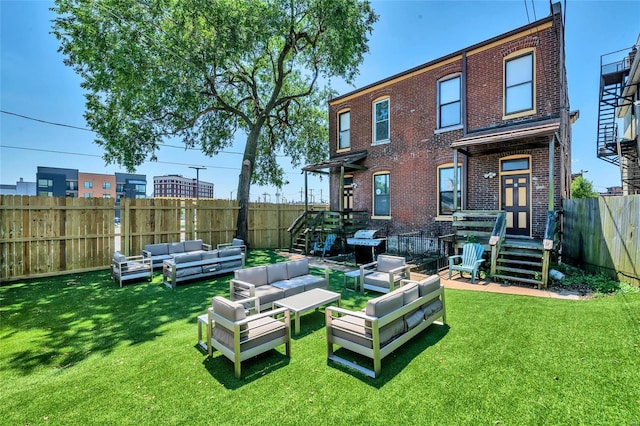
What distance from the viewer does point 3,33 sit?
997 centimetres

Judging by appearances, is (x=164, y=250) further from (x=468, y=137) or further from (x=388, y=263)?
(x=468, y=137)

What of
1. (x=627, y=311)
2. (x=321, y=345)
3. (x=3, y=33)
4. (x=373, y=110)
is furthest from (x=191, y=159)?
(x=627, y=311)

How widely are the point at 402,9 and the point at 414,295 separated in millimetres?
11699

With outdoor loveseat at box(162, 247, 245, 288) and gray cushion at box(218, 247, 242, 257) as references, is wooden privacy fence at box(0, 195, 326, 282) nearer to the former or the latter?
outdoor loveseat at box(162, 247, 245, 288)

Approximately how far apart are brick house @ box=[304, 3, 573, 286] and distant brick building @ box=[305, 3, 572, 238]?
0.11 feet

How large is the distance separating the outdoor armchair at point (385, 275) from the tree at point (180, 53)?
862cm

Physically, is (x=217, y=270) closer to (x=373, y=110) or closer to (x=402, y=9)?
(x=373, y=110)

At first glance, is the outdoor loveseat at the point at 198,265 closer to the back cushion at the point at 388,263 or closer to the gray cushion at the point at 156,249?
the gray cushion at the point at 156,249

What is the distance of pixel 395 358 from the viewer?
3.85m

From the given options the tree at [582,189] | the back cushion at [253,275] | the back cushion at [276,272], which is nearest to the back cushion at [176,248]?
the back cushion at [253,275]

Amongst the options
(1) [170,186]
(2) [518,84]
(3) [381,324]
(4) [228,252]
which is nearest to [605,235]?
(2) [518,84]

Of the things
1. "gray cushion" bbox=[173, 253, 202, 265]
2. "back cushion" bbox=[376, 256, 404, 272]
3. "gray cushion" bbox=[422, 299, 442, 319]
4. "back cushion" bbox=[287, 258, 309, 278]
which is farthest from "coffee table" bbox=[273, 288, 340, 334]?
"gray cushion" bbox=[173, 253, 202, 265]

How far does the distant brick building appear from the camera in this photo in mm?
9359

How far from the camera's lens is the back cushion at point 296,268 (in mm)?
6789
